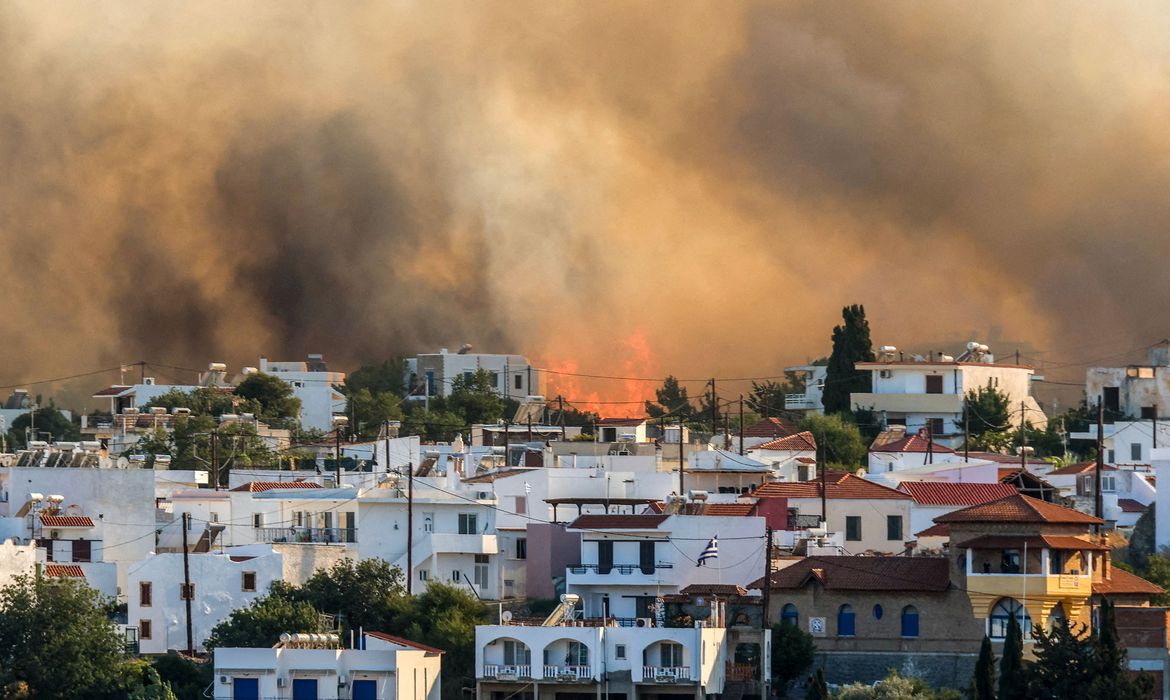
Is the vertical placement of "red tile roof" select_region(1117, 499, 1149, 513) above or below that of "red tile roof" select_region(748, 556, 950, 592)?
above

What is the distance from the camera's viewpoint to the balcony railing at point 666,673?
4912cm

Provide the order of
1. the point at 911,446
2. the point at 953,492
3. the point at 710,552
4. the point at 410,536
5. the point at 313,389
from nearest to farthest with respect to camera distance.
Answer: the point at 710,552 → the point at 410,536 → the point at 953,492 → the point at 911,446 → the point at 313,389

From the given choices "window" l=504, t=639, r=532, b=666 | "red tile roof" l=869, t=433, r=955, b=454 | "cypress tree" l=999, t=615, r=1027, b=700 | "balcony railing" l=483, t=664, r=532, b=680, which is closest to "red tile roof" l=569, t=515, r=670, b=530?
"window" l=504, t=639, r=532, b=666

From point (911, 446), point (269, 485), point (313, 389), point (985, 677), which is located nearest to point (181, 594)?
point (269, 485)

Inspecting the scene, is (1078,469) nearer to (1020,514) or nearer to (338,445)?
(1020,514)

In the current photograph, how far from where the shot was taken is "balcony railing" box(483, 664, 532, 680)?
49625mm

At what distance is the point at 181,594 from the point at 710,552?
38.8ft

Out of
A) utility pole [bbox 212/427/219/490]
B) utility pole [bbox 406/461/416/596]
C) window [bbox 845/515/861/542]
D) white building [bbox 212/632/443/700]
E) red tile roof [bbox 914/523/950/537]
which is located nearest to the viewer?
white building [bbox 212/632/443/700]

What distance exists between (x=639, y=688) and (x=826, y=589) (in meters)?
4.30

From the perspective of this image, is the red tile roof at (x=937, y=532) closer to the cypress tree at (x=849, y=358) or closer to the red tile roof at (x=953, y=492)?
the red tile roof at (x=953, y=492)

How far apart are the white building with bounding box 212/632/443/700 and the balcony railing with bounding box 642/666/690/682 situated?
4.22 m

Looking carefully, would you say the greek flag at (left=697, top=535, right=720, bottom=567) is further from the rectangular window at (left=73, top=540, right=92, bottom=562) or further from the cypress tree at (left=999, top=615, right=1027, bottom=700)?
the rectangular window at (left=73, top=540, right=92, bottom=562)

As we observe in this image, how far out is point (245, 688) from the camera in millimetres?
49719

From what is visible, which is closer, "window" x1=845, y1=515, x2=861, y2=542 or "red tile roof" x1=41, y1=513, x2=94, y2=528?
"window" x1=845, y1=515, x2=861, y2=542
